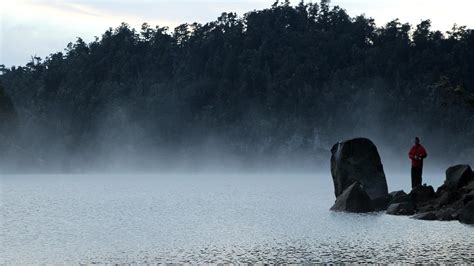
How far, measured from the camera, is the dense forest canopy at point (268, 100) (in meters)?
167

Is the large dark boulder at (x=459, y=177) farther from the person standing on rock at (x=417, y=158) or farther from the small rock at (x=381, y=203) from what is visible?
the small rock at (x=381, y=203)

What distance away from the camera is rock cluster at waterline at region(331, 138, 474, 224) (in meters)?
33.6

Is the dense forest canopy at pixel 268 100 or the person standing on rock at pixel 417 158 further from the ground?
the dense forest canopy at pixel 268 100

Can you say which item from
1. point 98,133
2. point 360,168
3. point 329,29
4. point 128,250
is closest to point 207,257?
point 128,250

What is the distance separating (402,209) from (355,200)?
2.41 meters

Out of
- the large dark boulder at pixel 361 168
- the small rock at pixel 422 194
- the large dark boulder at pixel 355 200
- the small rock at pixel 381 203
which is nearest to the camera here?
the large dark boulder at pixel 355 200

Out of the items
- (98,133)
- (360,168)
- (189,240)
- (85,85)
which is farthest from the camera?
(85,85)

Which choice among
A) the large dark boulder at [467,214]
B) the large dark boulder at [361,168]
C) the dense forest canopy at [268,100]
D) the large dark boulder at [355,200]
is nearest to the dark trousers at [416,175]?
the large dark boulder at [361,168]

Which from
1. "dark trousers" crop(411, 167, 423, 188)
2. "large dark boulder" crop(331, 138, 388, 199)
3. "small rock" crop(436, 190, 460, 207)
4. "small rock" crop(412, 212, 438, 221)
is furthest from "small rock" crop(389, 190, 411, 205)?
"small rock" crop(412, 212, 438, 221)

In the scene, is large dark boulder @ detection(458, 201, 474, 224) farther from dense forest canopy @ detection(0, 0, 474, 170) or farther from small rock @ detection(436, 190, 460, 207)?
dense forest canopy @ detection(0, 0, 474, 170)

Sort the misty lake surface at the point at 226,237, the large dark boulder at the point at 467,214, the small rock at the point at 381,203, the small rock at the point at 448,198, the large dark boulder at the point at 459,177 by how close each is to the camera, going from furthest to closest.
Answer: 1. the small rock at the point at 381,203
2. the large dark boulder at the point at 459,177
3. the small rock at the point at 448,198
4. the large dark boulder at the point at 467,214
5. the misty lake surface at the point at 226,237

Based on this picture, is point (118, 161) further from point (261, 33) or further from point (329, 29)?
point (329, 29)

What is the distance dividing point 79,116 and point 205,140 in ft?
112

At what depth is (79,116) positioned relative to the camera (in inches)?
7530
